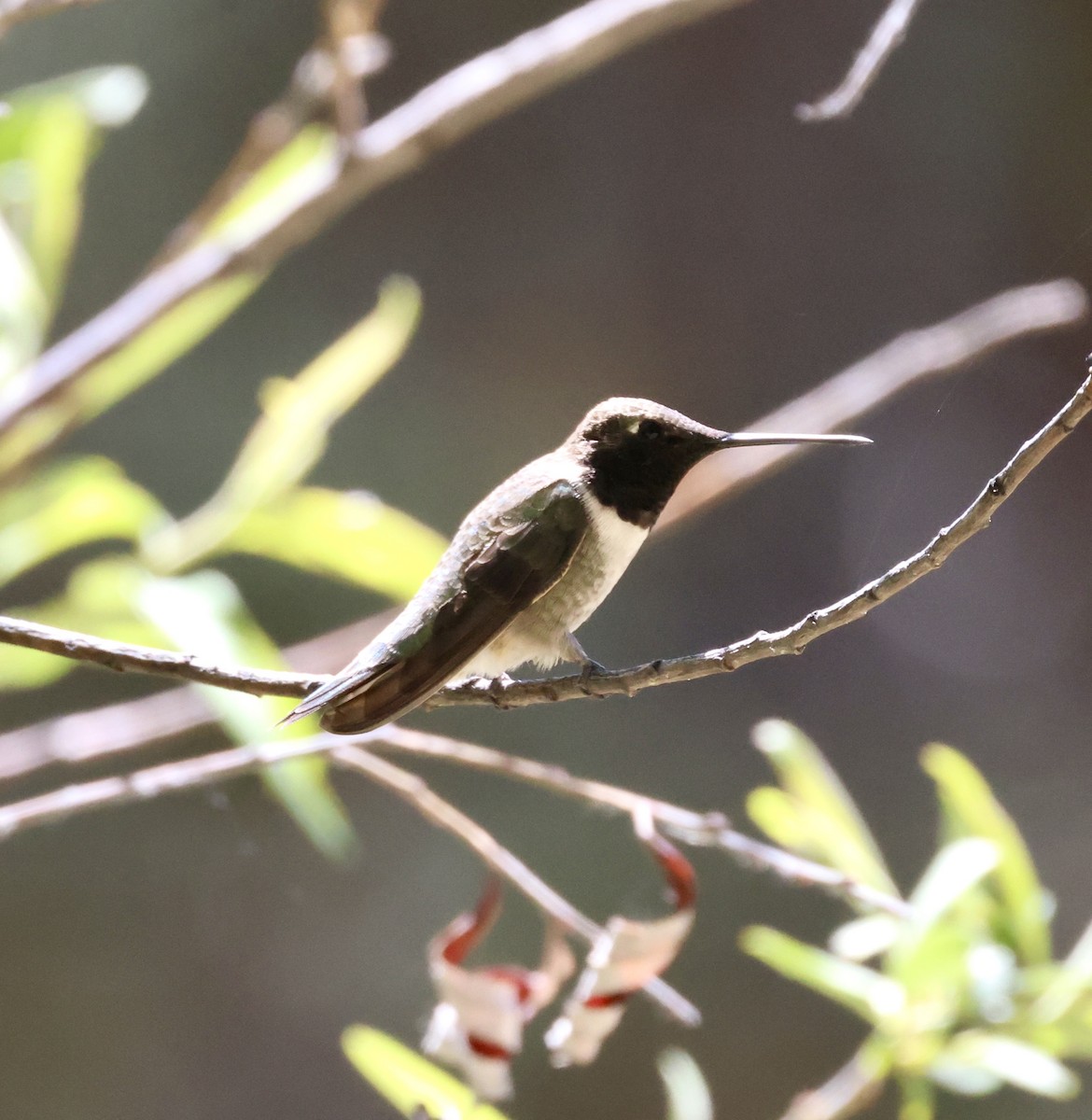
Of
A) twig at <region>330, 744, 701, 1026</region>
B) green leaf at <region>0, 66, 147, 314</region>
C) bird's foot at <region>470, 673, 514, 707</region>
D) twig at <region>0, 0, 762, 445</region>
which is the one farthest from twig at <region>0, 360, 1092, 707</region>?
green leaf at <region>0, 66, 147, 314</region>

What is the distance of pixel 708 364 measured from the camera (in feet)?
4.25

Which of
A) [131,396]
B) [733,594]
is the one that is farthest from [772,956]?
[131,396]

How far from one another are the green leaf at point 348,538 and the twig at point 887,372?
21 cm

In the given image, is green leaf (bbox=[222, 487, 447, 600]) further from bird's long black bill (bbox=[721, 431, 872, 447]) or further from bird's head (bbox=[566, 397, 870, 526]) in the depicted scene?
bird's long black bill (bbox=[721, 431, 872, 447])

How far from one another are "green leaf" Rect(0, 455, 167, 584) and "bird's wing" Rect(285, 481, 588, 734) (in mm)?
363

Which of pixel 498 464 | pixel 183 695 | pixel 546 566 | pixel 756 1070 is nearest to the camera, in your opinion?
pixel 546 566

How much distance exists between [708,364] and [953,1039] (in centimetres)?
70

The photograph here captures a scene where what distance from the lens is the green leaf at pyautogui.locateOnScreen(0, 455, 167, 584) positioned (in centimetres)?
100

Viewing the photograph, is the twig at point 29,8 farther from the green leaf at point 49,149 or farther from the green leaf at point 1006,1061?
the green leaf at point 1006,1061

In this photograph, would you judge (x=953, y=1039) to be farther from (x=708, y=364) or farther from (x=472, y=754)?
(x=708, y=364)

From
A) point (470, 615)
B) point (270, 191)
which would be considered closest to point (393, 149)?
point (270, 191)

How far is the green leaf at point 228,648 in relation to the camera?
0.89m

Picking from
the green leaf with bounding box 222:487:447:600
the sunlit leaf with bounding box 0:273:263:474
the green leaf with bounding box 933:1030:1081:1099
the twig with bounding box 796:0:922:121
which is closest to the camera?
the twig with bounding box 796:0:922:121

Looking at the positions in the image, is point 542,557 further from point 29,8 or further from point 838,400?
point 29,8
